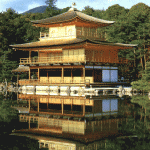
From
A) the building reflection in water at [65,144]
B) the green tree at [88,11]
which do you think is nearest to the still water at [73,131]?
the building reflection in water at [65,144]

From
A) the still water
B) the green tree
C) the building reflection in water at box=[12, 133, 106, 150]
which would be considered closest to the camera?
the building reflection in water at box=[12, 133, 106, 150]

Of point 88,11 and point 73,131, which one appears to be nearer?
point 73,131

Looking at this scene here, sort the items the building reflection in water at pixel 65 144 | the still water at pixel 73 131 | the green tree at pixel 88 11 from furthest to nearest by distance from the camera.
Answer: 1. the green tree at pixel 88 11
2. the still water at pixel 73 131
3. the building reflection in water at pixel 65 144

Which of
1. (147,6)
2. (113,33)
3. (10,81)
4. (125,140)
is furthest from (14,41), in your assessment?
(125,140)

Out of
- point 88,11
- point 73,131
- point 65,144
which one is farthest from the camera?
point 88,11

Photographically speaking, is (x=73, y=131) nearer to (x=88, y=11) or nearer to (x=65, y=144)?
(x=65, y=144)

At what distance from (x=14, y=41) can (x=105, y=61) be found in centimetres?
3182

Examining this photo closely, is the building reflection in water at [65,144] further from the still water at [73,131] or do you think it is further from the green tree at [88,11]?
the green tree at [88,11]

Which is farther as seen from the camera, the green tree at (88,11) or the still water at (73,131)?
the green tree at (88,11)

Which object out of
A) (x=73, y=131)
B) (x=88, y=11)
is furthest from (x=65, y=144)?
(x=88, y=11)

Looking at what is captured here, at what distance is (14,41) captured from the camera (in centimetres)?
7194

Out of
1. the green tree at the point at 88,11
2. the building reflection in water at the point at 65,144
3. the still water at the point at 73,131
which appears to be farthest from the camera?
the green tree at the point at 88,11

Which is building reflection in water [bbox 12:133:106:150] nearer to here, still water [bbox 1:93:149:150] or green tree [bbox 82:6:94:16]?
still water [bbox 1:93:149:150]

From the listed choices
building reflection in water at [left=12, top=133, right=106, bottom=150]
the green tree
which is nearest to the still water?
building reflection in water at [left=12, top=133, right=106, bottom=150]
